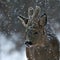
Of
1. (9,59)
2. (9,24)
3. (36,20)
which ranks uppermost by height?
(36,20)

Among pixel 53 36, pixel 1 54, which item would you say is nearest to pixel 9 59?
pixel 1 54

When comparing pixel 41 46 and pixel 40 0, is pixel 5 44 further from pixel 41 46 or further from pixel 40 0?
pixel 41 46

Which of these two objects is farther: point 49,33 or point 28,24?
point 49,33

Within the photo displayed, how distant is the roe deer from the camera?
1104 millimetres

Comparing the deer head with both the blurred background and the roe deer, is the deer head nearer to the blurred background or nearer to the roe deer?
the roe deer

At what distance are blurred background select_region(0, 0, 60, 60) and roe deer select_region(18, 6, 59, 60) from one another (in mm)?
630

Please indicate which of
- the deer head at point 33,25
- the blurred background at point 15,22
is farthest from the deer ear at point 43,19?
the blurred background at point 15,22

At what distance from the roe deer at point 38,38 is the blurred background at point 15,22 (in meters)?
0.63

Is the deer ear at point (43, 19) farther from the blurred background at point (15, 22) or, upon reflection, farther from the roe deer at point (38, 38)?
the blurred background at point (15, 22)

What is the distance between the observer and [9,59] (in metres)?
1.88

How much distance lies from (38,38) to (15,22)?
84 cm

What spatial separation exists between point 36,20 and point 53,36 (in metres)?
0.17

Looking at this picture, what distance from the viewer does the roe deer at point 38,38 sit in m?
1.10

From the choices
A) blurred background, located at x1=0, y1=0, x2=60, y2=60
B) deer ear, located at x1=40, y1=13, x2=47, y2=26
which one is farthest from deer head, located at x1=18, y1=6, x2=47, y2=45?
blurred background, located at x1=0, y1=0, x2=60, y2=60
